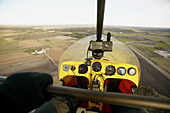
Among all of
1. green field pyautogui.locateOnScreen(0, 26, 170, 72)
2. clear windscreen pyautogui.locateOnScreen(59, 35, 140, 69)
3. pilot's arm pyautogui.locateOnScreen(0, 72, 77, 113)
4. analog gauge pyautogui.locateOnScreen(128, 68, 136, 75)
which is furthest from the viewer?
green field pyautogui.locateOnScreen(0, 26, 170, 72)

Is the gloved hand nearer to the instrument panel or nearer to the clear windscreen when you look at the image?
the instrument panel

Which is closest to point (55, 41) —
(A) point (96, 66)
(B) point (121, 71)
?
(A) point (96, 66)

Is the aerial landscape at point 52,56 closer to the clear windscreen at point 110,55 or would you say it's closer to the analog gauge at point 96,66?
the clear windscreen at point 110,55

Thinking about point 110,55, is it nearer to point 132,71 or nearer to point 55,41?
point 132,71

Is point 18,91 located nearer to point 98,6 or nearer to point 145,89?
point 98,6

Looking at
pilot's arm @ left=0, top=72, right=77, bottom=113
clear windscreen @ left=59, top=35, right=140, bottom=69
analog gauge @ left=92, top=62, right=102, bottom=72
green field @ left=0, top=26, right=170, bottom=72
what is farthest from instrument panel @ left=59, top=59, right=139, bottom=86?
green field @ left=0, top=26, right=170, bottom=72

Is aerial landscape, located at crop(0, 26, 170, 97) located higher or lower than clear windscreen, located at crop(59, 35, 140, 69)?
lower

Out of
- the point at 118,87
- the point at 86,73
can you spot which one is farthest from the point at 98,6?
the point at 118,87
